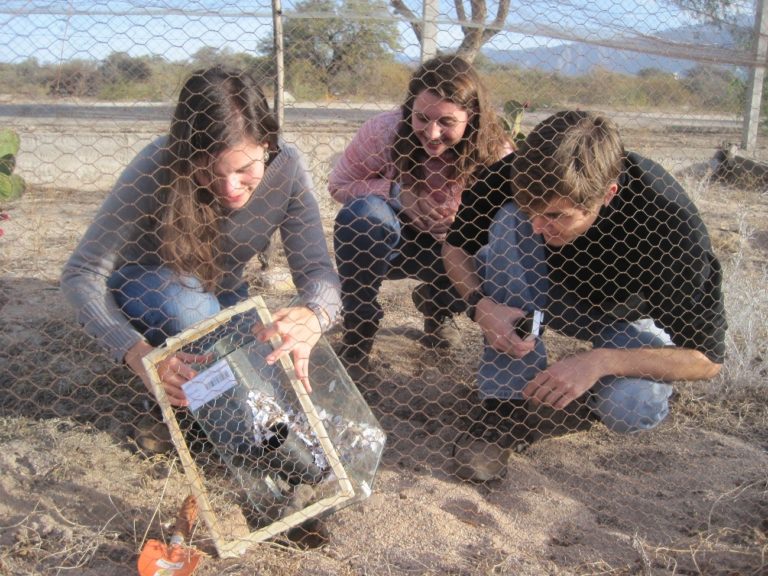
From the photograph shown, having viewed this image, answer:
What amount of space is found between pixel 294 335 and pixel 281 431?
0.28 meters

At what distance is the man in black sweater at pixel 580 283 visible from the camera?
1.81m

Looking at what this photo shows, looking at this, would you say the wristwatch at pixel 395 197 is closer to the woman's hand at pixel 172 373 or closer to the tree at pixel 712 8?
the woman's hand at pixel 172 373

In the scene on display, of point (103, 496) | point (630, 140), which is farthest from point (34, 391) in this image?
point (630, 140)

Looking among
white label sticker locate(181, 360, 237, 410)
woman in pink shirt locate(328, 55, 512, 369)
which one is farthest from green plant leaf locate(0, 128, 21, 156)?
white label sticker locate(181, 360, 237, 410)

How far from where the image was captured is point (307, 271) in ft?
6.50

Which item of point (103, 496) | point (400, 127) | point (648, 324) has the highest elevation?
point (400, 127)

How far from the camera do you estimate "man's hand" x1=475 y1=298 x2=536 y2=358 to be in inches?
75.7

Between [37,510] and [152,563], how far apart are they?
365mm

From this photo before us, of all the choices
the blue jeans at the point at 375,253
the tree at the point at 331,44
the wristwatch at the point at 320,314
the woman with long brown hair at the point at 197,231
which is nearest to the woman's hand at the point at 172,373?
the woman with long brown hair at the point at 197,231

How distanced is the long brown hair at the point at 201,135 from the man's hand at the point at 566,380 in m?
0.87

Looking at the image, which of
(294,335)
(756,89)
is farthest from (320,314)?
(756,89)

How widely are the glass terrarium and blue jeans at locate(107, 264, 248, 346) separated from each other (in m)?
0.08

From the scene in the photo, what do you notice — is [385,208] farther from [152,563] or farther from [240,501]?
[152,563]

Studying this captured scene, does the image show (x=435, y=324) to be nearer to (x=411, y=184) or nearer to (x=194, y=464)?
(x=411, y=184)
